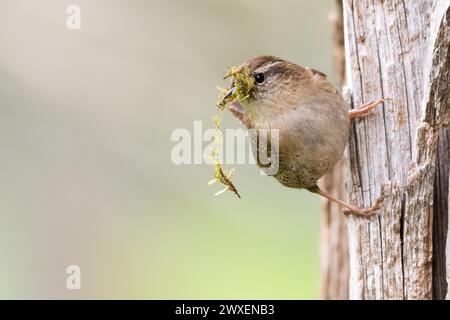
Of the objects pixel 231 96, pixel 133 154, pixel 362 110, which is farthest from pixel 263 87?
pixel 133 154

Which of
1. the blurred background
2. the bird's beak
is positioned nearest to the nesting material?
the bird's beak

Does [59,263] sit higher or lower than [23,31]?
lower

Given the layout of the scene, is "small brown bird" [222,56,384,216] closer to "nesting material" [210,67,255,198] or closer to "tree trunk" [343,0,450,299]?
"nesting material" [210,67,255,198]

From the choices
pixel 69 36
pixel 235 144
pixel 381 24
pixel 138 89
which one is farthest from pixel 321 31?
pixel 381 24

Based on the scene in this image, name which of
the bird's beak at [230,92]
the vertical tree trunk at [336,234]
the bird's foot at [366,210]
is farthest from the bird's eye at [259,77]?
the vertical tree trunk at [336,234]

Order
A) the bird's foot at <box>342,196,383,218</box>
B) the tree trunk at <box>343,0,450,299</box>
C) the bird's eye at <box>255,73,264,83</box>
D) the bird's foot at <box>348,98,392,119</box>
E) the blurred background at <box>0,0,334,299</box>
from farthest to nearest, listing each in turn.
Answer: the blurred background at <box>0,0,334,299</box>
the bird's eye at <box>255,73,264,83</box>
the bird's foot at <box>348,98,392,119</box>
the bird's foot at <box>342,196,383,218</box>
the tree trunk at <box>343,0,450,299</box>

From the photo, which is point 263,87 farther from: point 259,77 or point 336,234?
point 336,234

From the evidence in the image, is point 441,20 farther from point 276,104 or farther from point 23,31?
point 23,31
